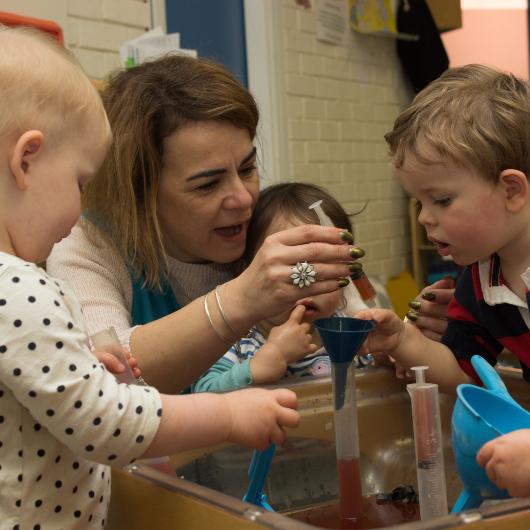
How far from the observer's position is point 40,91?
0.78m

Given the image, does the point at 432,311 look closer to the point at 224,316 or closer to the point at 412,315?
the point at 412,315

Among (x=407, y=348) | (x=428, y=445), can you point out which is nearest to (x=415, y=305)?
(x=407, y=348)

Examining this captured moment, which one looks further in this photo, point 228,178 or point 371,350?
point 228,178

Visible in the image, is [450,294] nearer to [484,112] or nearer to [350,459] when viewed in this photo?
[484,112]

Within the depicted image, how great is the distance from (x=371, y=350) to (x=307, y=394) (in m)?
0.13

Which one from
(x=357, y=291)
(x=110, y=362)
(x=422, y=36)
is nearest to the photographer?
(x=110, y=362)

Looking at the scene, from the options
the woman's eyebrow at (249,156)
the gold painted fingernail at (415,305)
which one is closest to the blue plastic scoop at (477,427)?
the gold painted fingernail at (415,305)

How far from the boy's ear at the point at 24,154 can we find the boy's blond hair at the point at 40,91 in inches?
0.6

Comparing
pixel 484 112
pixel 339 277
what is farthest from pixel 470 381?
pixel 484 112

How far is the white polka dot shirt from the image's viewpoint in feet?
2.31

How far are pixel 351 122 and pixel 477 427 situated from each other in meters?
3.64

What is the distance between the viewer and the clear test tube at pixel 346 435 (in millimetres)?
913

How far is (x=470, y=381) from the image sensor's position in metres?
1.17

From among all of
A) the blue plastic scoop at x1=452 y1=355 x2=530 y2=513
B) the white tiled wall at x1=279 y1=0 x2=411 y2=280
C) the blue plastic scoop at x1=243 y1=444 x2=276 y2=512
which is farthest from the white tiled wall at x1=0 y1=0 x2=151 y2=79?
the blue plastic scoop at x1=452 y1=355 x2=530 y2=513
